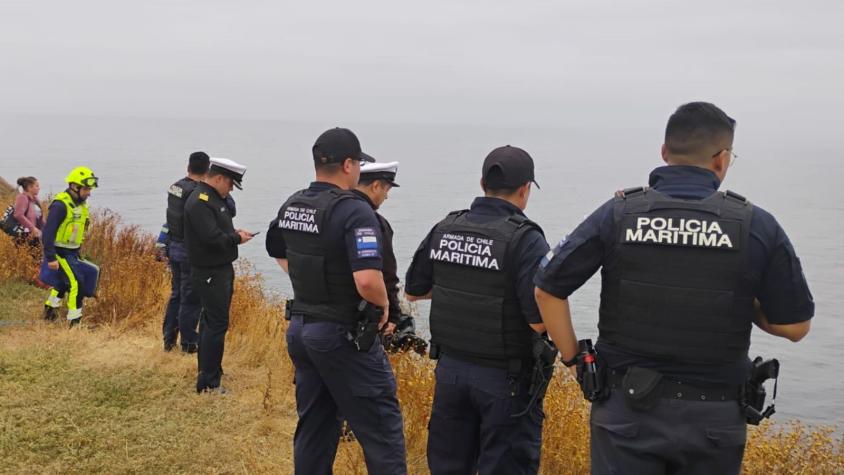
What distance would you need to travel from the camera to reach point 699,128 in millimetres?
3254

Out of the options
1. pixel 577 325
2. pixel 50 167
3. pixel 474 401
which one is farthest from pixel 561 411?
pixel 50 167

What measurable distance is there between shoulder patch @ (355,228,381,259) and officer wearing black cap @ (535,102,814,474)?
131 cm

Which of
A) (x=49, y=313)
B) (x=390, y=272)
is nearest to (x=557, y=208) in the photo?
(x=49, y=313)

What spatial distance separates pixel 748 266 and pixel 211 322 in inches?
204

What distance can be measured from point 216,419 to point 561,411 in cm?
297

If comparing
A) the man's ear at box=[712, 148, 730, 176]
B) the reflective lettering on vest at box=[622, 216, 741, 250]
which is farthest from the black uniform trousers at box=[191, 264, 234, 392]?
the man's ear at box=[712, 148, 730, 176]

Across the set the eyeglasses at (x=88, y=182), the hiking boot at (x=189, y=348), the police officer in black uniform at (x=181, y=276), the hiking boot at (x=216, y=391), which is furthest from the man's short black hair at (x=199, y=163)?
the hiking boot at (x=216, y=391)

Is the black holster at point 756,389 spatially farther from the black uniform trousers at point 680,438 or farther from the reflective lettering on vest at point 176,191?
the reflective lettering on vest at point 176,191

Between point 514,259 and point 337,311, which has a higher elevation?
point 514,259

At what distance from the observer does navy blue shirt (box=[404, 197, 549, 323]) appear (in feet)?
12.5

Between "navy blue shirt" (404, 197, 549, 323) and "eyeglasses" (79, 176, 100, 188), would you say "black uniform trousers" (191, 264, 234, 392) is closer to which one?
"eyeglasses" (79, 176, 100, 188)

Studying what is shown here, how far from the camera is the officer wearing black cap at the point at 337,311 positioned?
4336mm

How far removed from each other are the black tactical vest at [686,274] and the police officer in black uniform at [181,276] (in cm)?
558

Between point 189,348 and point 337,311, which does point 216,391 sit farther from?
point 337,311
